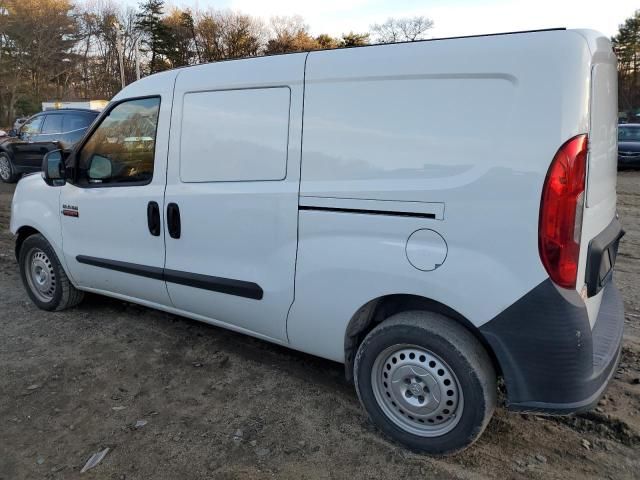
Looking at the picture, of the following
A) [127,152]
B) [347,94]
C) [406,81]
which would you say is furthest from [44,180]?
[406,81]

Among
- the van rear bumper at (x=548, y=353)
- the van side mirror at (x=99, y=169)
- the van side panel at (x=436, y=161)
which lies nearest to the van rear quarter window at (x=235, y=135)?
the van side panel at (x=436, y=161)

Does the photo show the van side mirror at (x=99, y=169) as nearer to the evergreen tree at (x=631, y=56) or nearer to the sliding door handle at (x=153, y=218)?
the sliding door handle at (x=153, y=218)

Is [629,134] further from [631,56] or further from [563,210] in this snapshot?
[631,56]

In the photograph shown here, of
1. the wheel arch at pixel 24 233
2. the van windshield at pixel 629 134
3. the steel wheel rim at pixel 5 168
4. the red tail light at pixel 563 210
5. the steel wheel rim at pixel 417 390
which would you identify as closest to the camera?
the red tail light at pixel 563 210

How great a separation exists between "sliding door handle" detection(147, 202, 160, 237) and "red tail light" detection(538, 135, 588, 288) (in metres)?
2.45

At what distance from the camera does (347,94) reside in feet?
8.84

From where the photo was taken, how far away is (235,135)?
3.15 m

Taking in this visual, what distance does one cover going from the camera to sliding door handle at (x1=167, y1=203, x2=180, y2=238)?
3447 millimetres

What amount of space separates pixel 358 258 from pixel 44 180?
309 centimetres

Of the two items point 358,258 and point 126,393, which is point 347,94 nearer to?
point 358,258

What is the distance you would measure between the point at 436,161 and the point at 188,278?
188cm

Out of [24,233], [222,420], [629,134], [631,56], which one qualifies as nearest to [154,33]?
[631,56]

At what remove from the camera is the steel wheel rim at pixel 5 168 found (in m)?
13.4

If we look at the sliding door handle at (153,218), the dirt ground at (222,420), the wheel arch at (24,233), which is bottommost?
the dirt ground at (222,420)
